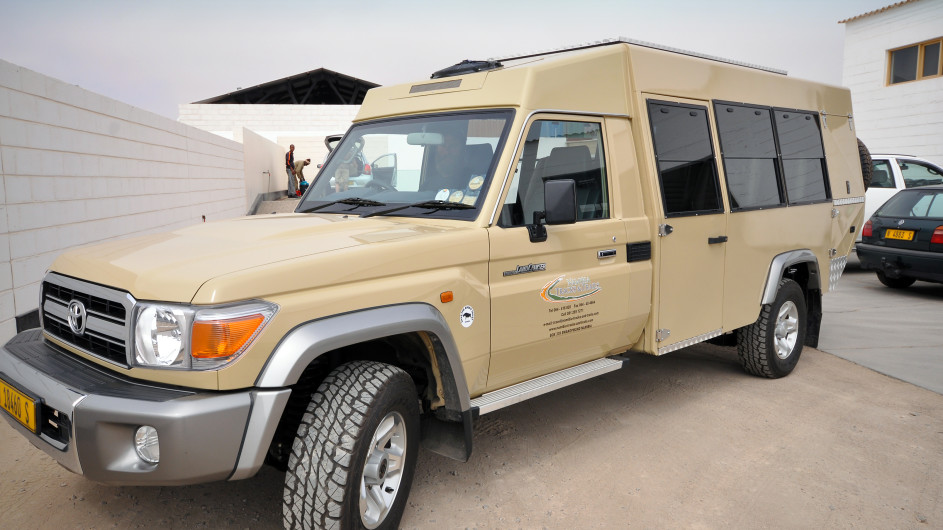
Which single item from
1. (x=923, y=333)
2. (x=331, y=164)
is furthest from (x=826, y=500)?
(x=923, y=333)

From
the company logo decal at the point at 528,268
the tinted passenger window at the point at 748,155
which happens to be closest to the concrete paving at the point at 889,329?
the tinted passenger window at the point at 748,155

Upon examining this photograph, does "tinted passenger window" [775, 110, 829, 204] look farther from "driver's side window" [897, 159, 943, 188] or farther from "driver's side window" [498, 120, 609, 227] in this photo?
"driver's side window" [897, 159, 943, 188]

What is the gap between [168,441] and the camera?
2336 mm

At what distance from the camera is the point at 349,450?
263 centimetres

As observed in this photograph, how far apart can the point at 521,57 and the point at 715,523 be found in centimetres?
313

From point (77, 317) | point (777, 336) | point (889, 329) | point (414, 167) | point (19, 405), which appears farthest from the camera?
point (889, 329)

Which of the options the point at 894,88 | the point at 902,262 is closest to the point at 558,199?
the point at 902,262

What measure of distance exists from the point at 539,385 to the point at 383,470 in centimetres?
105

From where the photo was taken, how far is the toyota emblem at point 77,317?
2811 mm

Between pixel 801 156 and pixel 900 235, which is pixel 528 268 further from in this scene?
pixel 900 235

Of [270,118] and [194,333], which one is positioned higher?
[270,118]

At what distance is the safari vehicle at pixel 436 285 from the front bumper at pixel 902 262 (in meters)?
4.30

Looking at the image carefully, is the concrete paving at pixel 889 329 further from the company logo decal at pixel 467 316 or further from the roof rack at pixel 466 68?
the roof rack at pixel 466 68

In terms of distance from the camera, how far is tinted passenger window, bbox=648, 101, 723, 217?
14.3 feet
